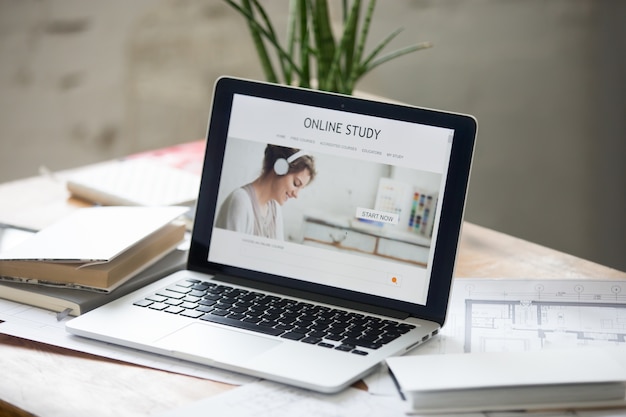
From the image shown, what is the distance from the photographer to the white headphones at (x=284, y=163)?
1010 mm

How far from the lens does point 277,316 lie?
0.93m

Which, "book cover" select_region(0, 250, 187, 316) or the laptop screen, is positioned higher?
the laptop screen

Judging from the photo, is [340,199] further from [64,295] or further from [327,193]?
[64,295]

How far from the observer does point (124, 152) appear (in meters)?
2.30

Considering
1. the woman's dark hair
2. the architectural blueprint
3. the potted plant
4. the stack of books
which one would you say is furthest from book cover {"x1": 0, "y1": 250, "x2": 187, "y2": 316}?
the potted plant

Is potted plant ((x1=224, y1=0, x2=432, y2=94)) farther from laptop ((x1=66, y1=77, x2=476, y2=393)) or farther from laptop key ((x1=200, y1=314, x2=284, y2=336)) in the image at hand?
laptop key ((x1=200, y1=314, x2=284, y2=336))

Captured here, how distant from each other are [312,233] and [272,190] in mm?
74

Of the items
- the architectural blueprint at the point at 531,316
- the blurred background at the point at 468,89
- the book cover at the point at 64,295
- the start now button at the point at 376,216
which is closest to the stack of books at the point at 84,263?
the book cover at the point at 64,295

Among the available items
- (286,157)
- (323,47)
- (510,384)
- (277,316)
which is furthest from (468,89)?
(510,384)

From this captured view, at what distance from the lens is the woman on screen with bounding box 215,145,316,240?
3.29ft

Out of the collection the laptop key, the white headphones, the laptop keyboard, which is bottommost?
the laptop key

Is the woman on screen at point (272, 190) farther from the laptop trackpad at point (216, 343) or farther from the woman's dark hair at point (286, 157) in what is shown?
the laptop trackpad at point (216, 343)

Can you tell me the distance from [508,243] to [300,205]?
1.35ft

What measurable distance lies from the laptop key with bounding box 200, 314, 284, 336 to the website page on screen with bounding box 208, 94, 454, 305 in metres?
0.11
